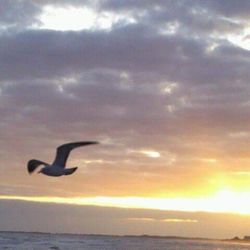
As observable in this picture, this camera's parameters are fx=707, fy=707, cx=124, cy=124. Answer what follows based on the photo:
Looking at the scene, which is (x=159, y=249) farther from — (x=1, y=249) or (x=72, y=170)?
(x=72, y=170)

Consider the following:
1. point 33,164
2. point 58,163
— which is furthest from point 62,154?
point 33,164

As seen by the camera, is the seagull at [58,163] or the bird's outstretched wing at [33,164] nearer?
the seagull at [58,163]

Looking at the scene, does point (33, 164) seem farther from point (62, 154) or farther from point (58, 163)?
point (62, 154)

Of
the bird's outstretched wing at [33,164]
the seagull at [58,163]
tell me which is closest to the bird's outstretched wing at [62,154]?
the seagull at [58,163]

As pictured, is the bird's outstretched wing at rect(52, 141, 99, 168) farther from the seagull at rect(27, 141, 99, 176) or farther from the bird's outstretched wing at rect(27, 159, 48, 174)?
the bird's outstretched wing at rect(27, 159, 48, 174)

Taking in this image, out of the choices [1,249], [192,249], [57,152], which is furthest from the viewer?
[192,249]

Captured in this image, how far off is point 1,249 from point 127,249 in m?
38.2

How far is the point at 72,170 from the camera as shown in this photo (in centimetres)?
3272

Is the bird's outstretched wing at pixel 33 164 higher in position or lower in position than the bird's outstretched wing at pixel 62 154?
lower

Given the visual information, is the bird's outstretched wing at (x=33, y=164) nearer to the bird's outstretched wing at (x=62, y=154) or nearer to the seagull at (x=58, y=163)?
the seagull at (x=58, y=163)

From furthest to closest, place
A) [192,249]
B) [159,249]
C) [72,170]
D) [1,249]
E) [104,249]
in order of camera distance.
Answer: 1. [192,249]
2. [159,249]
3. [104,249]
4. [1,249]
5. [72,170]

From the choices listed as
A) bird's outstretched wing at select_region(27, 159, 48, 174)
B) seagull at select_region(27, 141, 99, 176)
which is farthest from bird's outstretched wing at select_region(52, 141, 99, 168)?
bird's outstretched wing at select_region(27, 159, 48, 174)

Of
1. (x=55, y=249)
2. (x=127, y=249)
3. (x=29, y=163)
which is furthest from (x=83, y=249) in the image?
(x=29, y=163)

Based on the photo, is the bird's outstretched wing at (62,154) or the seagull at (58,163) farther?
the bird's outstretched wing at (62,154)
